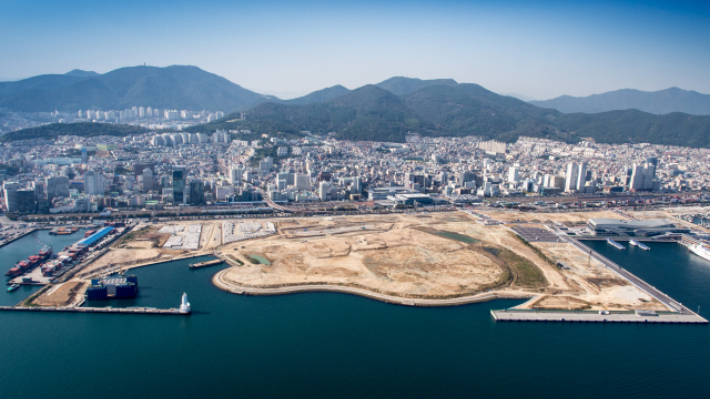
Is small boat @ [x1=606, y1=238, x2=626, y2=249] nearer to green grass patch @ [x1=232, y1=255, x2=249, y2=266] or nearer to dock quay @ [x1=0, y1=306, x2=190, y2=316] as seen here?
green grass patch @ [x1=232, y1=255, x2=249, y2=266]

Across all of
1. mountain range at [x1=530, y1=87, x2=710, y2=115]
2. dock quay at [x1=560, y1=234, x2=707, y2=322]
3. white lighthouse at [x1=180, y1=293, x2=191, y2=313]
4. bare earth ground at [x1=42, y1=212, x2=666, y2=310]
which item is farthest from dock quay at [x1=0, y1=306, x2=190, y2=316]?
mountain range at [x1=530, y1=87, x2=710, y2=115]

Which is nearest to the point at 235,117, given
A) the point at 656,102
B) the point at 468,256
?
the point at 468,256

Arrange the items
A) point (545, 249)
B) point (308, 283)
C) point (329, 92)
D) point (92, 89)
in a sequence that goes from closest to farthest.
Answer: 1. point (308, 283)
2. point (545, 249)
3. point (92, 89)
4. point (329, 92)

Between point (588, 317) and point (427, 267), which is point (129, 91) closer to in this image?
point (427, 267)

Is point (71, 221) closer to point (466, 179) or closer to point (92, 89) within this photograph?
point (466, 179)

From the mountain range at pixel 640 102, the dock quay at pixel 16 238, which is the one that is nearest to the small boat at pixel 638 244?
the dock quay at pixel 16 238

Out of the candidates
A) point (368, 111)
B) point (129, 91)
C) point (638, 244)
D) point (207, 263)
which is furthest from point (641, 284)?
point (129, 91)
